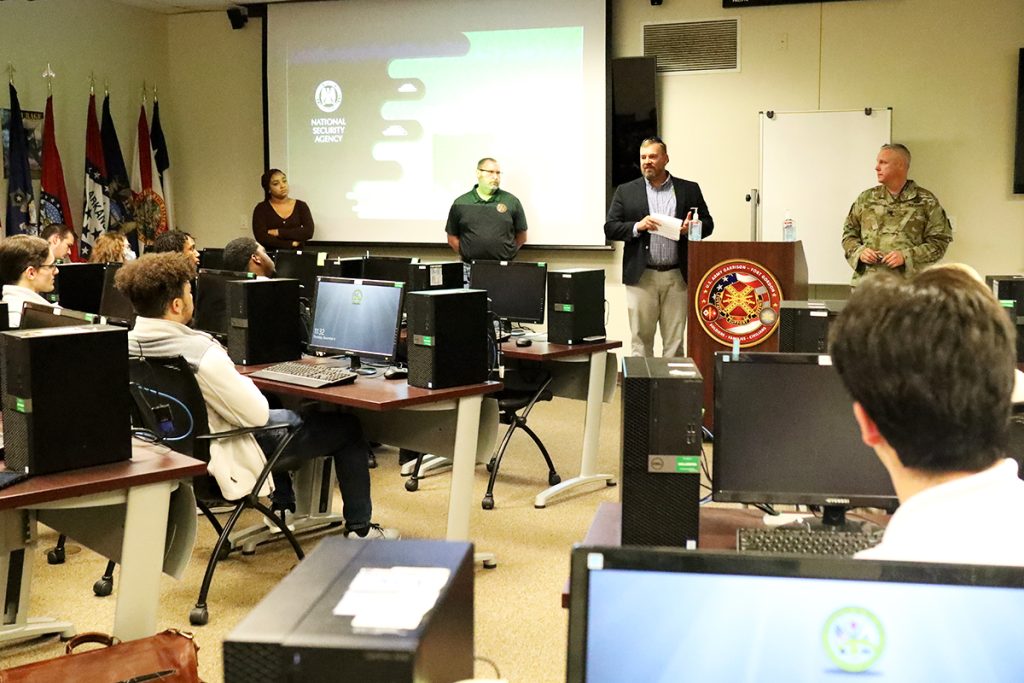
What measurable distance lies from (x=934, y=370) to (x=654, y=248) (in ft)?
18.4

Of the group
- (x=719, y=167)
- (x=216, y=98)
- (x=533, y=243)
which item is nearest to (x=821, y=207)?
(x=719, y=167)

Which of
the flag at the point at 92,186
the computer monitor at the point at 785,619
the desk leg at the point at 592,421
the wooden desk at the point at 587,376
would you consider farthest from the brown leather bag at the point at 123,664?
the flag at the point at 92,186

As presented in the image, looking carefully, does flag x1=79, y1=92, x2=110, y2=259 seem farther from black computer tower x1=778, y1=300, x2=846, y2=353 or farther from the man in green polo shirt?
black computer tower x1=778, y1=300, x2=846, y2=353

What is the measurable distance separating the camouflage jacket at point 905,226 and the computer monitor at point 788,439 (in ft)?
14.6

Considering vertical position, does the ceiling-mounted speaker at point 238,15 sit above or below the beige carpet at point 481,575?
above

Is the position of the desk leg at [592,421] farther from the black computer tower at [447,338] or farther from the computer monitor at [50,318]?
the computer monitor at [50,318]

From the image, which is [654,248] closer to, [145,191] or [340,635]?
[145,191]

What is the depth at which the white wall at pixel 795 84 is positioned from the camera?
747cm

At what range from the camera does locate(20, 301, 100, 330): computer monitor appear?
11.4ft

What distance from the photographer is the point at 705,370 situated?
595 centimetres

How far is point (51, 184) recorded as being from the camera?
8508 mm

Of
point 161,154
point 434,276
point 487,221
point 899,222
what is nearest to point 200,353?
point 434,276

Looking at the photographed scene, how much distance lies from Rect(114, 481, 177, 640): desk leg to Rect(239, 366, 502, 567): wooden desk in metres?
1.17

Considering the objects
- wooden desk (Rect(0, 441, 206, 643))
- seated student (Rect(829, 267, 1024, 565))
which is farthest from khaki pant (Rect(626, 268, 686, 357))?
seated student (Rect(829, 267, 1024, 565))
